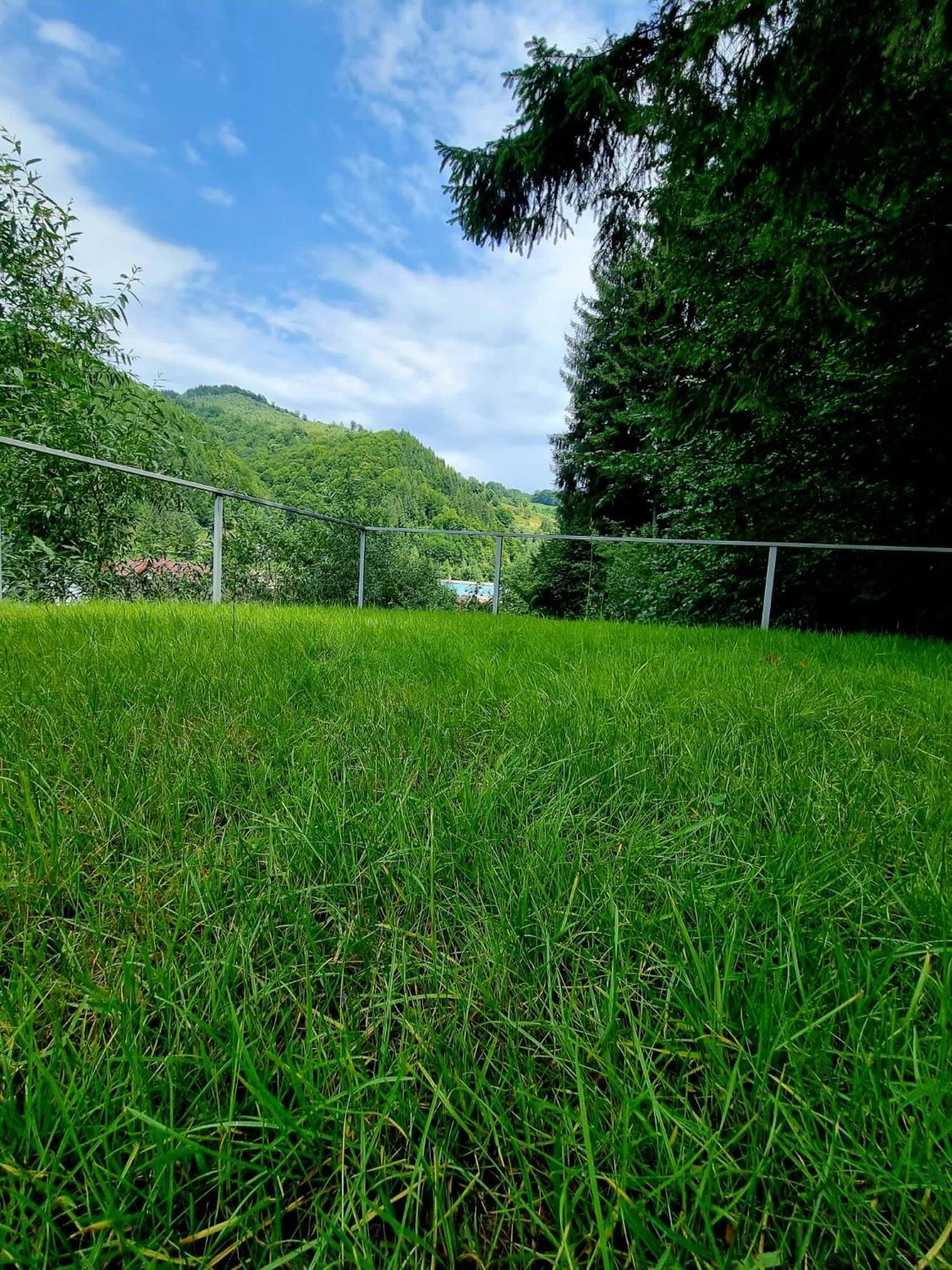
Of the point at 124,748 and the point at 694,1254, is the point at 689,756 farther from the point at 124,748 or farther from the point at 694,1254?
the point at 124,748

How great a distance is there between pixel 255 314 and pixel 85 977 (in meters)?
38.3

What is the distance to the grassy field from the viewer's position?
1.26 ft

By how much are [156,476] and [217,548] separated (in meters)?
0.81

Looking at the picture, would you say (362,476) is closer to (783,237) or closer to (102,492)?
(102,492)

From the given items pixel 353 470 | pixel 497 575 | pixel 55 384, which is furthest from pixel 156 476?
pixel 353 470

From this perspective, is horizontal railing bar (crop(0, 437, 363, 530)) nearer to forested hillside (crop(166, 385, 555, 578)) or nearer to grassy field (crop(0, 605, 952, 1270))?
forested hillside (crop(166, 385, 555, 578))

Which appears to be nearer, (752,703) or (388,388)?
(752,703)

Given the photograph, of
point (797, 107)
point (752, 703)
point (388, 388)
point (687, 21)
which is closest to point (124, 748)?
point (752, 703)

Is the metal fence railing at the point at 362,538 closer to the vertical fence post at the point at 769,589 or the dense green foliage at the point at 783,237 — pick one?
the vertical fence post at the point at 769,589

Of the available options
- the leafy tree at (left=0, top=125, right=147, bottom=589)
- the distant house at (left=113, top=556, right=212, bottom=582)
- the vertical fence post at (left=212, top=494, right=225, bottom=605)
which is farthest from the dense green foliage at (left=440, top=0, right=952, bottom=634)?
the leafy tree at (left=0, top=125, right=147, bottom=589)

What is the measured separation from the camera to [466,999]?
546 mm

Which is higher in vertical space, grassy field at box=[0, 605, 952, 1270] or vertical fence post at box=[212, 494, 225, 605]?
vertical fence post at box=[212, 494, 225, 605]

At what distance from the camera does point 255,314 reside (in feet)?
103

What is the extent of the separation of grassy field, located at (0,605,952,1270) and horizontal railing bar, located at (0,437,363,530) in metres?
1.87
